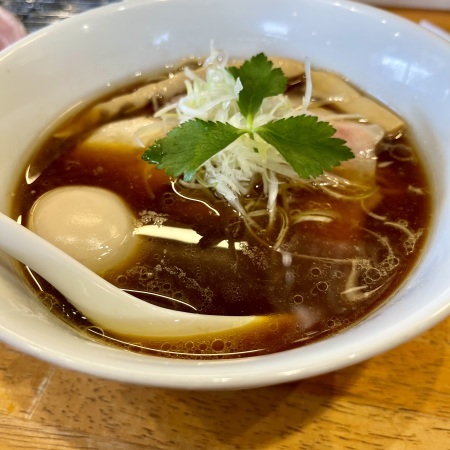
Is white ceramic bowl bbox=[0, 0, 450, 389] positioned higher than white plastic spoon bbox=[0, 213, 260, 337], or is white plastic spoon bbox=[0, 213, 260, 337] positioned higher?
white ceramic bowl bbox=[0, 0, 450, 389]

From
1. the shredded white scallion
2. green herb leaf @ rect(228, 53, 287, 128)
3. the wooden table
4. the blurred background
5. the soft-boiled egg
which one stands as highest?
green herb leaf @ rect(228, 53, 287, 128)

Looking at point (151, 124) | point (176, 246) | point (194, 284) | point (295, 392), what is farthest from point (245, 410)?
point (151, 124)

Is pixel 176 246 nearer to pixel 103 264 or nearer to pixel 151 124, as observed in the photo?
pixel 103 264

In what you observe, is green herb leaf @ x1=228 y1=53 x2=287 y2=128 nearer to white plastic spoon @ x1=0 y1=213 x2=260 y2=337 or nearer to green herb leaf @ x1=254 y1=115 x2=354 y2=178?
green herb leaf @ x1=254 y1=115 x2=354 y2=178

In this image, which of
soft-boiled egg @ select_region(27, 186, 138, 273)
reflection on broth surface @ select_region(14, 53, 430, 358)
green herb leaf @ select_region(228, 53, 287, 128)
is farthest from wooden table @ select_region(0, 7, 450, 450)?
green herb leaf @ select_region(228, 53, 287, 128)

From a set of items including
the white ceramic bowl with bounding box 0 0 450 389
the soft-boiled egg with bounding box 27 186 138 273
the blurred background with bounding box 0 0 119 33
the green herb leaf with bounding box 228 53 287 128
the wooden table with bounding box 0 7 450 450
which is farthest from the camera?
the blurred background with bounding box 0 0 119 33

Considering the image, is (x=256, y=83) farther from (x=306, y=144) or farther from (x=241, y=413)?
(x=241, y=413)

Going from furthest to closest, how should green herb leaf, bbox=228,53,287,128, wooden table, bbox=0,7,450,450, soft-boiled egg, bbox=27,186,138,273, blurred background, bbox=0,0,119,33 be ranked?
1. blurred background, bbox=0,0,119,33
2. green herb leaf, bbox=228,53,287,128
3. soft-boiled egg, bbox=27,186,138,273
4. wooden table, bbox=0,7,450,450

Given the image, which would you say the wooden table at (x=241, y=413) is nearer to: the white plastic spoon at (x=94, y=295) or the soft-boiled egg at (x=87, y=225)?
the white plastic spoon at (x=94, y=295)

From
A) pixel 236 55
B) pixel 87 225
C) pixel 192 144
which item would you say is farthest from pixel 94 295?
pixel 236 55
